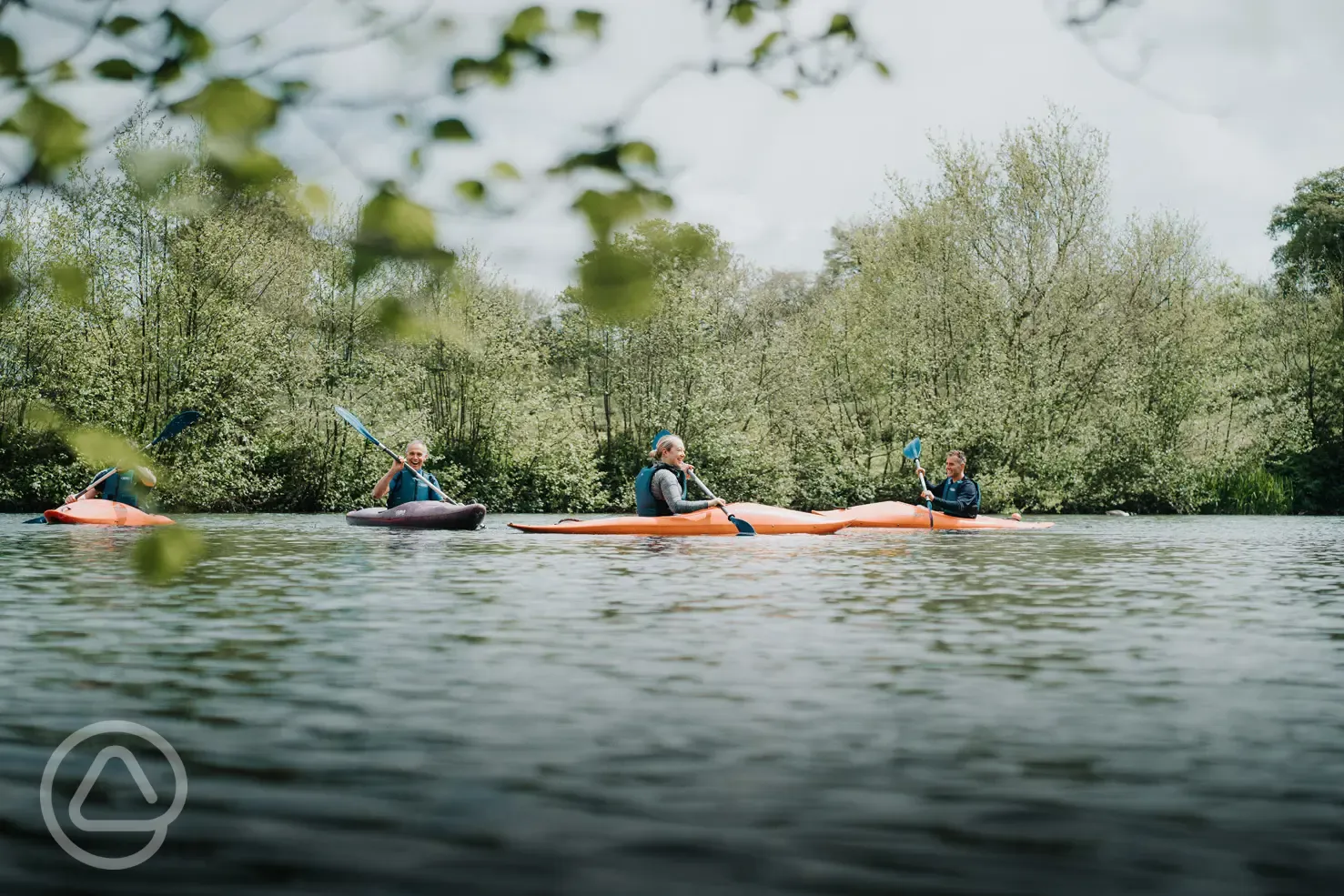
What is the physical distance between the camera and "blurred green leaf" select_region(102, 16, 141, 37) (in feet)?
6.48

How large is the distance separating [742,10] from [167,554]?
1507 millimetres

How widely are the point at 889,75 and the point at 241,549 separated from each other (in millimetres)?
12776

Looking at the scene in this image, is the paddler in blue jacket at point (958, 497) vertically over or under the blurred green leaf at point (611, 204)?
under

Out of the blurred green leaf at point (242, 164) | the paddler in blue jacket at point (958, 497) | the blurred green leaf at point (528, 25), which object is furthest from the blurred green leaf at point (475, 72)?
the paddler in blue jacket at point (958, 497)

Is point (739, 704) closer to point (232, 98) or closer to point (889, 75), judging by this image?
point (889, 75)

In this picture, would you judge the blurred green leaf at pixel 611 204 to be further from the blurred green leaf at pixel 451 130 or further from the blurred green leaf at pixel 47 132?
the blurred green leaf at pixel 47 132

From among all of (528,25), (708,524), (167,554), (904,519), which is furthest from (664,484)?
(167,554)

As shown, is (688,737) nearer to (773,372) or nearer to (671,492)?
(671,492)

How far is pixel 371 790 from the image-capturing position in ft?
12.2

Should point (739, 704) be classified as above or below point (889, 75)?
below

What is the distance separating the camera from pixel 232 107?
1.71 m

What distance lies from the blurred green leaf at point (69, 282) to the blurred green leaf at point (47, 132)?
0.45 ft

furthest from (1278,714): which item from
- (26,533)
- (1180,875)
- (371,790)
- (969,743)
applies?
(26,533)

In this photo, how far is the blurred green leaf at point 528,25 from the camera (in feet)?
6.71
